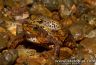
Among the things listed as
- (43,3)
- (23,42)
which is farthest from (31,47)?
(43,3)

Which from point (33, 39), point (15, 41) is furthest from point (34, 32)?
point (15, 41)

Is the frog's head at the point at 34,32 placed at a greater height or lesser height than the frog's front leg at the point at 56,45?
greater

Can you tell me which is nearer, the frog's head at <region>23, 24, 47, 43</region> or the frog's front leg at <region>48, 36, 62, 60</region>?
the frog's front leg at <region>48, 36, 62, 60</region>

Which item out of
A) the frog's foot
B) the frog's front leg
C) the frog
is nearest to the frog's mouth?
the frog

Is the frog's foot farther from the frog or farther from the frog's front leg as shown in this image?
the frog's front leg

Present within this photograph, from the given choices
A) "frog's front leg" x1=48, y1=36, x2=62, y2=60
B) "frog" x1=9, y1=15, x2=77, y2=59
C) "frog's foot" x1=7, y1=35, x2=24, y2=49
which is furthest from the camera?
"frog" x1=9, y1=15, x2=77, y2=59

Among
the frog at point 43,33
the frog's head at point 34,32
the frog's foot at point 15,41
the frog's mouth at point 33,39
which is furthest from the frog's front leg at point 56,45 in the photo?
the frog's foot at point 15,41

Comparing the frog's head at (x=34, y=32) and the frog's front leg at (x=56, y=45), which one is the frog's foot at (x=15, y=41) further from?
the frog's front leg at (x=56, y=45)

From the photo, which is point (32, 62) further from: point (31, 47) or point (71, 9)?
point (71, 9)
